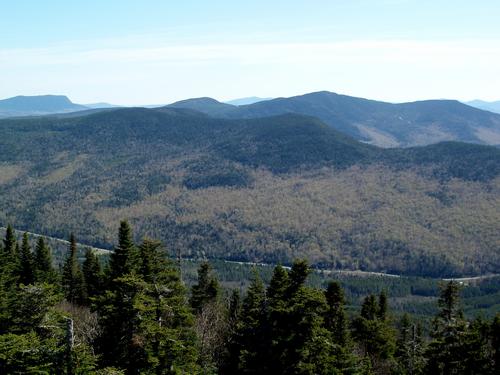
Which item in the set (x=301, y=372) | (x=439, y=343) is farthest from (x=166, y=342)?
(x=439, y=343)

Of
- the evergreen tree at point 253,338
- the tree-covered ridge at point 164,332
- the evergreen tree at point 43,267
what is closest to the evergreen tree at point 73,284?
the evergreen tree at point 43,267

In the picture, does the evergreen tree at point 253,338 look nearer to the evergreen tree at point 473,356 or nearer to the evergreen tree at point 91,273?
the evergreen tree at point 473,356

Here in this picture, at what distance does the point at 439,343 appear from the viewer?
32188 mm

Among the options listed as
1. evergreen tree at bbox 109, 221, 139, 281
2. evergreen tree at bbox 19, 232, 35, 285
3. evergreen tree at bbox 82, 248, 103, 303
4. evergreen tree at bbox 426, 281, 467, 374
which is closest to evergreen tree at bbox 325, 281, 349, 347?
evergreen tree at bbox 426, 281, 467, 374

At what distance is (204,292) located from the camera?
64250 mm

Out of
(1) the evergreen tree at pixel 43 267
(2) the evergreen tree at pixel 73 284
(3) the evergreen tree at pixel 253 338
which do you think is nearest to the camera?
(3) the evergreen tree at pixel 253 338

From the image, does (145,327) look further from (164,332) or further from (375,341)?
(375,341)

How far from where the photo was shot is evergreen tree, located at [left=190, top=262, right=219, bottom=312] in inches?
2465

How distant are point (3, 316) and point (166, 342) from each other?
982 cm

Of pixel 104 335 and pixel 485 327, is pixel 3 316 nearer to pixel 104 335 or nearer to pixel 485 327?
pixel 104 335

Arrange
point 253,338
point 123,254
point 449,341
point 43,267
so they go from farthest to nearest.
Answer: point 43,267 < point 123,254 < point 253,338 < point 449,341

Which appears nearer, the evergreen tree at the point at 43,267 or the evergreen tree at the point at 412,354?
the evergreen tree at the point at 412,354

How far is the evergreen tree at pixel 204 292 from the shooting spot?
6261cm

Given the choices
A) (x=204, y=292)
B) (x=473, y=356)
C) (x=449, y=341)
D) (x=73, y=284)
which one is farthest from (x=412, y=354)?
(x=73, y=284)
